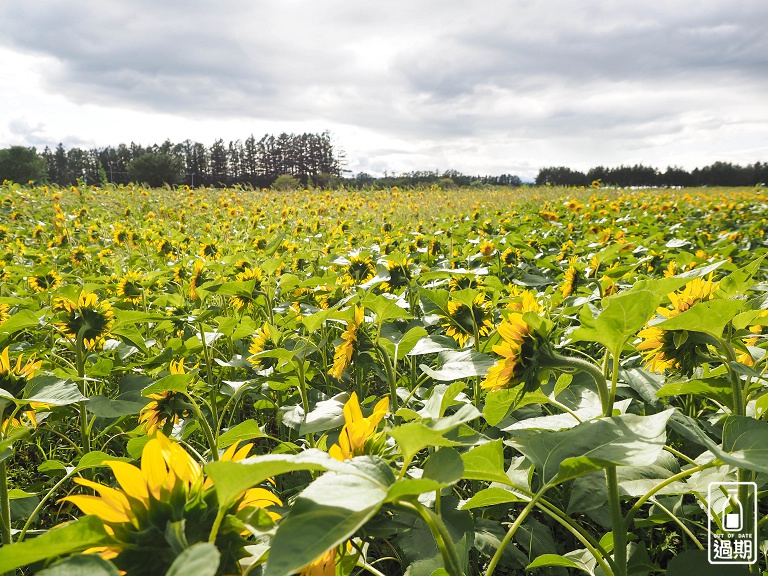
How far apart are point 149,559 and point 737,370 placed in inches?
23.9

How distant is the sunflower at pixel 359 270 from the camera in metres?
1.93

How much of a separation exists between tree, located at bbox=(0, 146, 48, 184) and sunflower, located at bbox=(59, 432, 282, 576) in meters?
29.2

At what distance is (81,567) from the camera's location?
0.27m

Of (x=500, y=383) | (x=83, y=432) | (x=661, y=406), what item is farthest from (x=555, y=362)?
(x=83, y=432)

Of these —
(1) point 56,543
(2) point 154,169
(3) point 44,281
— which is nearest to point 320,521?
(1) point 56,543

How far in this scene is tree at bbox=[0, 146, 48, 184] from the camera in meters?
24.4

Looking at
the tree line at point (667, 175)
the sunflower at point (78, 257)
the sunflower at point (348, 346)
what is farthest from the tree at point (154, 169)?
the sunflower at point (348, 346)

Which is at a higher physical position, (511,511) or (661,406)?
(661,406)

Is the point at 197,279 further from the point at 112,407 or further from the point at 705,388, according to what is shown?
the point at 705,388

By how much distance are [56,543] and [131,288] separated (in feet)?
6.50

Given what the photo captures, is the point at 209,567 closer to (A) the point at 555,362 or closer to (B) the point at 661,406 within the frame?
(A) the point at 555,362

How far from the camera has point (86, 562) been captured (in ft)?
0.90

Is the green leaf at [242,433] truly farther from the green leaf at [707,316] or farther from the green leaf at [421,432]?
the green leaf at [707,316]

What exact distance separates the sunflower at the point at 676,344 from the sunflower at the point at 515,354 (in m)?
0.18
